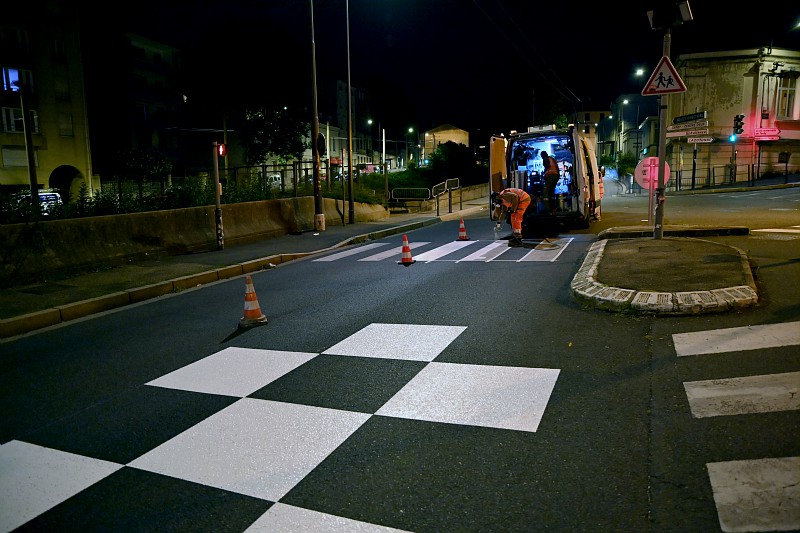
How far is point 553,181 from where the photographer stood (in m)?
16.5

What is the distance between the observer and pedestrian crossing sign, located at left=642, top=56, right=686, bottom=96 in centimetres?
1013

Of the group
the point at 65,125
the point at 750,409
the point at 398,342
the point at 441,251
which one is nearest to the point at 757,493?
the point at 750,409

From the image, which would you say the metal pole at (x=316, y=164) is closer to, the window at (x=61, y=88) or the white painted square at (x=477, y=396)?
the white painted square at (x=477, y=396)

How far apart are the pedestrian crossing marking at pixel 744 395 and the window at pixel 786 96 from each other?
155ft

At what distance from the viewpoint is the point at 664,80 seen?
10.2 m

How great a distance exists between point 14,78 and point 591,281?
43.0m

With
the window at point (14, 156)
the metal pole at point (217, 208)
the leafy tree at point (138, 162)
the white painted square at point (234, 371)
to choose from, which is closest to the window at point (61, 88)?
the window at point (14, 156)

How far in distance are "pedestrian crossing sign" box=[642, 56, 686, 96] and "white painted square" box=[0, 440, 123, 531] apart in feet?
33.0

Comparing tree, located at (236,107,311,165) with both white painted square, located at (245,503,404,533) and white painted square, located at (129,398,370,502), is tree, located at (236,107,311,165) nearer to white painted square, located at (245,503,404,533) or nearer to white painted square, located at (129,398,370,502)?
white painted square, located at (129,398,370,502)

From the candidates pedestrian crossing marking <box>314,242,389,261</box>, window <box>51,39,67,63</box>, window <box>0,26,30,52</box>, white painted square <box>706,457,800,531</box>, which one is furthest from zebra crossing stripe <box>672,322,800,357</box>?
window <box>51,39,67,63</box>

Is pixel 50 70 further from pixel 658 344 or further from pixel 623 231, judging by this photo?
pixel 658 344

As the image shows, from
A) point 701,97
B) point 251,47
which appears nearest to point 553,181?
point 701,97

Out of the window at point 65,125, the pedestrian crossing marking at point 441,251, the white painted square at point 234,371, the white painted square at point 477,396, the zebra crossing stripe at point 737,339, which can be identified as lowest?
the white painted square at point 234,371

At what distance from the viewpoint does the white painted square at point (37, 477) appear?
335 cm
